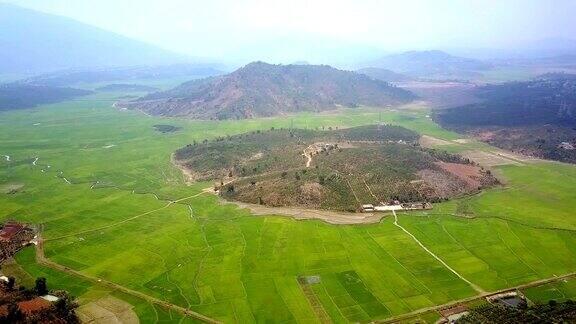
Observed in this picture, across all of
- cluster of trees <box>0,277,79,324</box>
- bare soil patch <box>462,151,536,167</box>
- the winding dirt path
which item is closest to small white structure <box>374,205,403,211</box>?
the winding dirt path

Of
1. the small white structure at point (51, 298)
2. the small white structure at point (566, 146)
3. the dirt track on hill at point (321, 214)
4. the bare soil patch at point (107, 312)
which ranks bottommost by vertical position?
the bare soil patch at point (107, 312)

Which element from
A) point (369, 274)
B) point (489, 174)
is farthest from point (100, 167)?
point (489, 174)

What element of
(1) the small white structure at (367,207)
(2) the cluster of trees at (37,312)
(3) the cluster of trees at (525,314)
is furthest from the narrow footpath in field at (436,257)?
(2) the cluster of trees at (37,312)

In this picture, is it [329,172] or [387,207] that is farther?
[329,172]

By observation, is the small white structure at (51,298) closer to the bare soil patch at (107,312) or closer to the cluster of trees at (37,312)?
the cluster of trees at (37,312)

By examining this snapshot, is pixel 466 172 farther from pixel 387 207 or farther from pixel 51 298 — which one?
pixel 51 298

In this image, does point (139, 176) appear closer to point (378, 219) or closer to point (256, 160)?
point (256, 160)

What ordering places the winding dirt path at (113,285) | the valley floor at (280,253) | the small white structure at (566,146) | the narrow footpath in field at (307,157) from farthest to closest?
the small white structure at (566,146)
the narrow footpath in field at (307,157)
the valley floor at (280,253)
the winding dirt path at (113,285)

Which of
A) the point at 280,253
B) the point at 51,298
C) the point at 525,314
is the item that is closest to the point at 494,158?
the point at 280,253
